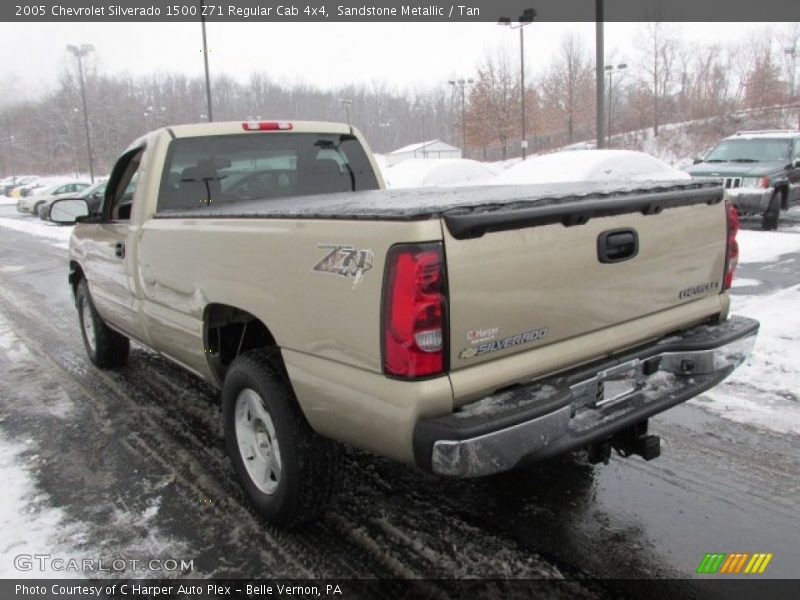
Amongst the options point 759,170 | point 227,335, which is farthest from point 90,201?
point 759,170

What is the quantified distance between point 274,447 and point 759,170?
507 inches

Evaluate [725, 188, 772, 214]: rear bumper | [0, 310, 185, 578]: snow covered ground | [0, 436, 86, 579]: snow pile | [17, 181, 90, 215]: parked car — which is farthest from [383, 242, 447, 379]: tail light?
[17, 181, 90, 215]: parked car

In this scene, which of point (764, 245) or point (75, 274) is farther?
point (764, 245)

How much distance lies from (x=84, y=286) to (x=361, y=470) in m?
3.61

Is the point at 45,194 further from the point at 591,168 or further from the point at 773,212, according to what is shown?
the point at 773,212

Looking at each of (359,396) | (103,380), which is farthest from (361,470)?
(103,380)

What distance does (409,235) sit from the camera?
225cm

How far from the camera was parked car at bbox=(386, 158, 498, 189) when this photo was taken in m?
25.0

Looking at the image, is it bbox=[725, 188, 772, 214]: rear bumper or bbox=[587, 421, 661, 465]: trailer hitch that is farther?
bbox=[725, 188, 772, 214]: rear bumper

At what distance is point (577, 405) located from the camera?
2654mm

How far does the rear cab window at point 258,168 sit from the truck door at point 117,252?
1.23ft

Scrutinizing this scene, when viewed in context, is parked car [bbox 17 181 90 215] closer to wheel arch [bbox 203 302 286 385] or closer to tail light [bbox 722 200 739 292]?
wheel arch [bbox 203 302 286 385]

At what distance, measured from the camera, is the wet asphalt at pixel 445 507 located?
113 inches

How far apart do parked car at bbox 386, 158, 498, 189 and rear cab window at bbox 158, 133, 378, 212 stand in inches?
758
